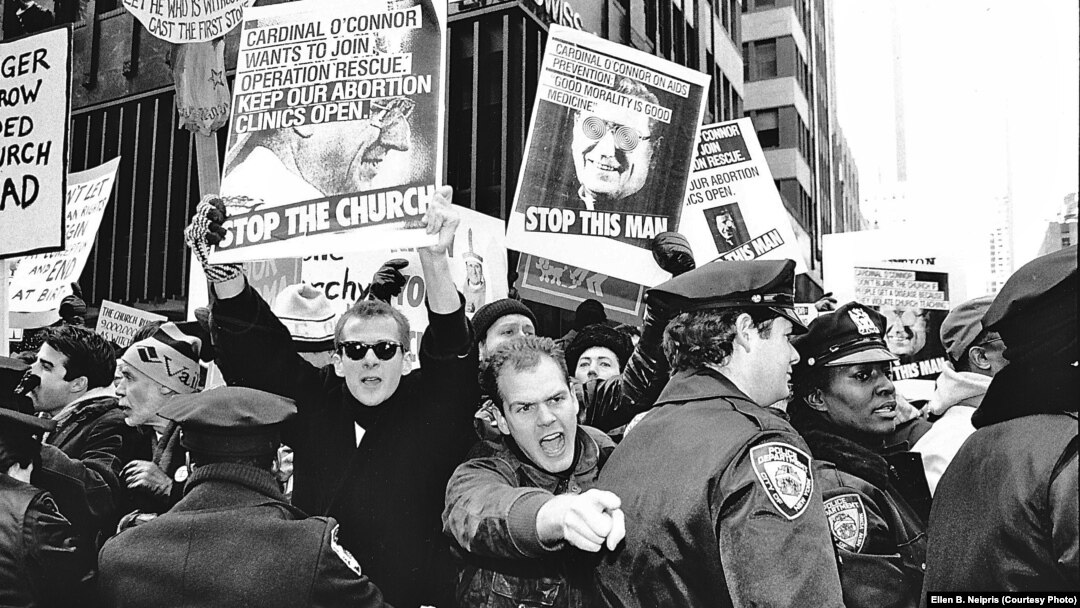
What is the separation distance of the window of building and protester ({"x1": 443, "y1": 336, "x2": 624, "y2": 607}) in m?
38.6

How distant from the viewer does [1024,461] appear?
2264mm

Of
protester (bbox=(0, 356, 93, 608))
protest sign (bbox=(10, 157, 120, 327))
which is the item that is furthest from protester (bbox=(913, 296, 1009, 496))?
protest sign (bbox=(10, 157, 120, 327))

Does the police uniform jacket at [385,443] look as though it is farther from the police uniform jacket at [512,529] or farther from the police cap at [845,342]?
the police cap at [845,342]

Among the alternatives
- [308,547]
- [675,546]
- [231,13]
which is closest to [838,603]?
[675,546]

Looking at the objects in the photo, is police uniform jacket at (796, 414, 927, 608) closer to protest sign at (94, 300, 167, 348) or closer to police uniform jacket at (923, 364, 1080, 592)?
police uniform jacket at (923, 364, 1080, 592)

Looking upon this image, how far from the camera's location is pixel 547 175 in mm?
5340

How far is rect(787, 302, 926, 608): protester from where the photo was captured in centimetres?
318

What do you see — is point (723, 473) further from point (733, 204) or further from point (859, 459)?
point (733, 204)

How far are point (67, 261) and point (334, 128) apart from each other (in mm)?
3118

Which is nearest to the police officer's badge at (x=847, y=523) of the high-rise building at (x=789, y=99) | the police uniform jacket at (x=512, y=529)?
the police uniform jacket at (x=512, y=529)

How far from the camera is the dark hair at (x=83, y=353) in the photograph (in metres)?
5.29

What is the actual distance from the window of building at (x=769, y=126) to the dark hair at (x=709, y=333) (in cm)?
3933

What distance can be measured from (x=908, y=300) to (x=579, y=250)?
4197 mm

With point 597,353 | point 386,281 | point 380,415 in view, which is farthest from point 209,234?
point 597,353
